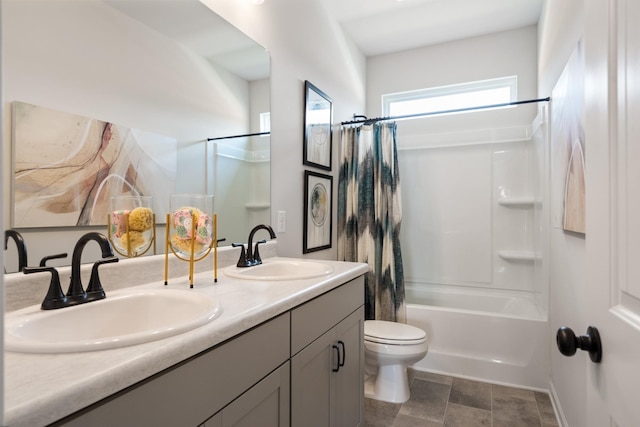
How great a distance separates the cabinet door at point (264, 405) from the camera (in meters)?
0.84

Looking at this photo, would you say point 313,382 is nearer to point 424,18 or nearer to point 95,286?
point 95,286

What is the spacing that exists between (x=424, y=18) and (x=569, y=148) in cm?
174

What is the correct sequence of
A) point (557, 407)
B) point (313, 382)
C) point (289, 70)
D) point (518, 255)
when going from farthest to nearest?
point (518, 255) < point (289, 70) < point (557, 407) < point (313, 382)

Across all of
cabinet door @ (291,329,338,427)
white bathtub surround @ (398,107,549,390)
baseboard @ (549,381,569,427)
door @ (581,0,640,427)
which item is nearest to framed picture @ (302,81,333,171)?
white bathtub surround @ (398,107,549,390)

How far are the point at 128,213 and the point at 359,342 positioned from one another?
1176 millimetres

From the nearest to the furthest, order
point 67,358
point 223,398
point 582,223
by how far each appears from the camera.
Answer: point 67,358 → point 223,398 → point 582,223

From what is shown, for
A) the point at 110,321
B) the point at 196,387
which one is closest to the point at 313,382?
the point at 196,387

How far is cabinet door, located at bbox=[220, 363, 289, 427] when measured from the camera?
84 cm

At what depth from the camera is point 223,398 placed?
81cm

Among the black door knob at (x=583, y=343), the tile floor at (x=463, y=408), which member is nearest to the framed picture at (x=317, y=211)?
the tile floor at (x=463, y=408)

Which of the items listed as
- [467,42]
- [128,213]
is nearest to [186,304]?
[128,213]

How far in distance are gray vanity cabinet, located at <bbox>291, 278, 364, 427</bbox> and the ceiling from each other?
7.03ft

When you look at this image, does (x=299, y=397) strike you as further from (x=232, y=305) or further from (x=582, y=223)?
(x=582, y=223)

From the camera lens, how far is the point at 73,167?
103 centimetres
